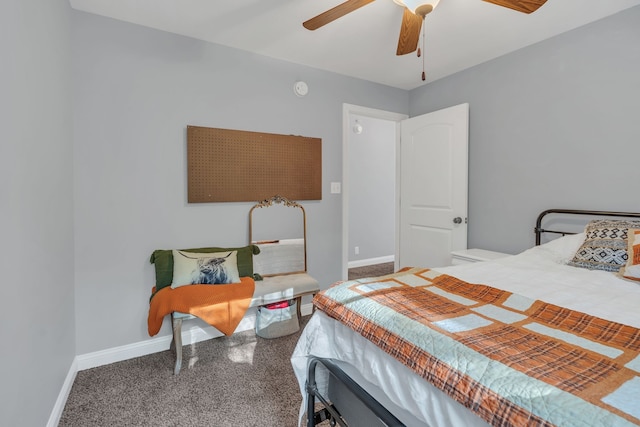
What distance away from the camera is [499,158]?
2910 millimetres

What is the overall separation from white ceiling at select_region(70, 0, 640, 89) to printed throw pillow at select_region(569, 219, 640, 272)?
Result: 1.43 metres

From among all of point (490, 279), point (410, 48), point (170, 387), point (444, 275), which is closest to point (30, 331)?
point (170, 387)

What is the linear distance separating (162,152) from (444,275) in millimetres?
2144

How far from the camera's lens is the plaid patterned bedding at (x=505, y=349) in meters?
0.67

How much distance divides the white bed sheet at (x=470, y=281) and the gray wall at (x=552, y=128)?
0.54 meters

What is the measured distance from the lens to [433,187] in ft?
11.0

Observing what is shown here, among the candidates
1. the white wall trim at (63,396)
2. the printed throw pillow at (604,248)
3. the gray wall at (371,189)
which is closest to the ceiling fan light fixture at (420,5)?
the printed throw pillow at (604,248)

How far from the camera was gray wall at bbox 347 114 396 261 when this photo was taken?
4949 millimetres

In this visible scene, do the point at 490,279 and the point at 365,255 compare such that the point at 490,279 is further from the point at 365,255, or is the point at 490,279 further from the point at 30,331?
the point at 365,255

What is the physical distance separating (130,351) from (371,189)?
382 centimetres

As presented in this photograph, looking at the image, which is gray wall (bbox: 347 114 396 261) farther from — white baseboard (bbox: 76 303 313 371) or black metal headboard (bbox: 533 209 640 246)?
white baseboard (bbox: 76 303 313 371)

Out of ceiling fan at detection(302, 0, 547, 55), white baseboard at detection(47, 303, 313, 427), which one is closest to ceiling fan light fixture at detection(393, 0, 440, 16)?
ceiling fan at detection(302, 0, 547, 55)

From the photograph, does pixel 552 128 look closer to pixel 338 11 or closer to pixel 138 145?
pixel 338 11

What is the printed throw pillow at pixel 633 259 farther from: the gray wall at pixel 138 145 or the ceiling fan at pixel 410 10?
the gray wall at pixel 138 145
